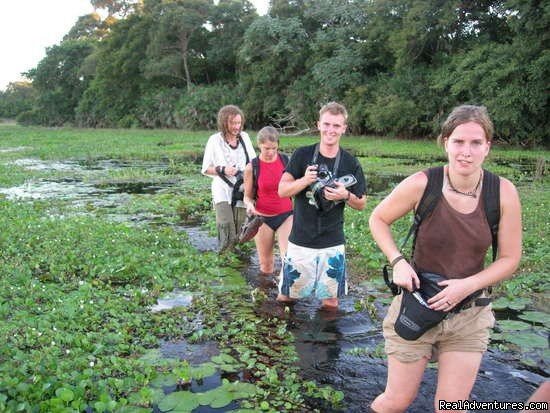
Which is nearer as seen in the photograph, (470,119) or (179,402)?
(470,119)

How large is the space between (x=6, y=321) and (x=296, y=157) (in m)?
3.35

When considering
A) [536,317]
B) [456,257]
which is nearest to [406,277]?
[456,257]

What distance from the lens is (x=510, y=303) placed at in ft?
21.5

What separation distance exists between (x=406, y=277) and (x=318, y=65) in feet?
125

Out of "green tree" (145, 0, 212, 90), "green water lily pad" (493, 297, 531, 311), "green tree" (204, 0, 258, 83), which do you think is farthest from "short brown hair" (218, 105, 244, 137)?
"green tree" (145, 0, 212, 90)

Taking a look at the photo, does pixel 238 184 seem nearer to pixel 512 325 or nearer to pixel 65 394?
pixel 512 325

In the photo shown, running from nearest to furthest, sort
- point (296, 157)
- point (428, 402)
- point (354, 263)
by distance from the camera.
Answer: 1. point (428, 402)
2. point (296, 157)
3. point (354, 263)

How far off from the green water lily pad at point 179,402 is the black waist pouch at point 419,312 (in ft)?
5.82

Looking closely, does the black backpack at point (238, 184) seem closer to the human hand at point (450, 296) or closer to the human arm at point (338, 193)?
A: the human arm at point (338, 193)

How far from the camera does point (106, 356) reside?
4785mm

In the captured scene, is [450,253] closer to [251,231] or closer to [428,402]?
[428,402]

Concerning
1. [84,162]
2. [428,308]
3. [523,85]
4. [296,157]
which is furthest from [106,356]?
[523,85]

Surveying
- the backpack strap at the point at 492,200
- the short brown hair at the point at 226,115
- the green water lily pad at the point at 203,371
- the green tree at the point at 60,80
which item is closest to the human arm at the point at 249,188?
the short brown hair at the point at 226,115

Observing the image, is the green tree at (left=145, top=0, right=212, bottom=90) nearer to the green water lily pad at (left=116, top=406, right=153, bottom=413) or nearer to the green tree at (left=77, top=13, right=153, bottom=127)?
the green tree at (left=77, top=13, right=153, bottom=127)
